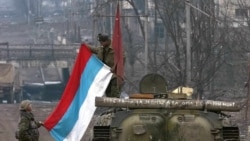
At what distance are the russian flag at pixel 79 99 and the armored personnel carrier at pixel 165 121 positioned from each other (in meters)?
0.72

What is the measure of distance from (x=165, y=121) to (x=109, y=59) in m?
2.59

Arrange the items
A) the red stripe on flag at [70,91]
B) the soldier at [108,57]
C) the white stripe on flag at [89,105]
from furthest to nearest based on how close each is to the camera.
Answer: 1. the soldier at [108,57]
2. the red stripe on flag at [70,91]
3. the white stripe on flag at [89,105]

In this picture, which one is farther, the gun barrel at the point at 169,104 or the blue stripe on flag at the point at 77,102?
the blue stripe on flag at the point at 77,102

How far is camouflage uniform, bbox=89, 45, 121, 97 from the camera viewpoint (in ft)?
48.4

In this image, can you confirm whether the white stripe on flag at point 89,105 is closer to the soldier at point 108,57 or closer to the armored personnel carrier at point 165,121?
the soldier at point 108,57

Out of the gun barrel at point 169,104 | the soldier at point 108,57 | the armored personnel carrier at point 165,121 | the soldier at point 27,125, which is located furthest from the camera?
the soldier at point 108,57

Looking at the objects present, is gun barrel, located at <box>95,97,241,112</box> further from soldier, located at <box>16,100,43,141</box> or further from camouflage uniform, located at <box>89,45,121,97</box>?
camouflage uniform, located at <box>89,45,121,97</box>

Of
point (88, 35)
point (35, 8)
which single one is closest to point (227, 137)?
point (88, 35)

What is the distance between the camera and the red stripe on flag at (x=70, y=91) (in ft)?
45.4

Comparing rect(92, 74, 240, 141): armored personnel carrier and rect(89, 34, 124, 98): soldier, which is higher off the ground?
rect(89, 34, 124, 98): soldier

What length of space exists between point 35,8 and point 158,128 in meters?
101

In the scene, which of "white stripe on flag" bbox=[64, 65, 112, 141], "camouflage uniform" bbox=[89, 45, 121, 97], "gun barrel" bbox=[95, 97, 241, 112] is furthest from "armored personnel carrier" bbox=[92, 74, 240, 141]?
"camouflage uniform" bbox=[89, 45, 121, 97]

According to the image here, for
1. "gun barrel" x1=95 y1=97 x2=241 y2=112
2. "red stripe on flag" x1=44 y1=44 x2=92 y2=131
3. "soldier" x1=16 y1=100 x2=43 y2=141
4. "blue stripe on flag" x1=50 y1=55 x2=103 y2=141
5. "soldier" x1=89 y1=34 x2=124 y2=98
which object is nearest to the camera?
"gun barrel" x1=95 y1=97 x2=241 y2=112

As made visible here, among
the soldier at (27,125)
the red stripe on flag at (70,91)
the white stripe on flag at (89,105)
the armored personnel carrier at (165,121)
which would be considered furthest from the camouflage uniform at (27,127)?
the armored personnel carrier at (165,121)
